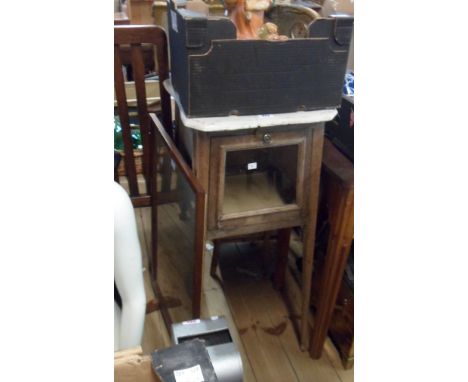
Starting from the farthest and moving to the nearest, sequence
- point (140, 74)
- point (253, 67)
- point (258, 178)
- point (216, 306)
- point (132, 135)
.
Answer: point (132, 135) < point (216, 306) < point (140, 74) < point (258, 178) < point (253, 67)

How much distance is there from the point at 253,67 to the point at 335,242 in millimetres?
522

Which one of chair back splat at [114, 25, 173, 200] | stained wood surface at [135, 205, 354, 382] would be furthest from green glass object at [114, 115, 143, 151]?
stained wood surface at [135, 205, 354, 382]

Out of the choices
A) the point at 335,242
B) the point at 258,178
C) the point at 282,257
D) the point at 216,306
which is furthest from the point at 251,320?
the point at 258,178

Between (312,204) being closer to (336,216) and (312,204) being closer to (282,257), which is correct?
(336,216)

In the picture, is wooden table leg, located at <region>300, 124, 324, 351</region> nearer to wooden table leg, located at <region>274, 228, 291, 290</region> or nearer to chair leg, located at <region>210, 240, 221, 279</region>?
wooden table leg, located at <region>274, 228, 291, 290</region>

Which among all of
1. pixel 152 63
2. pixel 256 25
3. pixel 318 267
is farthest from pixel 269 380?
pixel 152 63

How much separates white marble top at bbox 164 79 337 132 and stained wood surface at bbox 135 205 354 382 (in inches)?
15.5

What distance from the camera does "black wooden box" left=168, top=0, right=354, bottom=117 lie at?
855 millimetres

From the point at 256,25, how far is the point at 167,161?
46cm

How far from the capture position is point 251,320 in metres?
1.52

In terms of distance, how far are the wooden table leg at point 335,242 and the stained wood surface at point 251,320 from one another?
16 centimetres

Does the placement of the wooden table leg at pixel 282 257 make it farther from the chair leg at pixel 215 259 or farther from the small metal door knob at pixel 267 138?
the small metal door knob at pixel 267 138

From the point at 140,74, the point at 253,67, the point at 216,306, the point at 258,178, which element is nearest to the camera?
the point at 253,67

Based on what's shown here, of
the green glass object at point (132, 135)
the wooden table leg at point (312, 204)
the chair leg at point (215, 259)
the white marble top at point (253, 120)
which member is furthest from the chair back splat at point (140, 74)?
the wooden table leg at point (312, 204)
